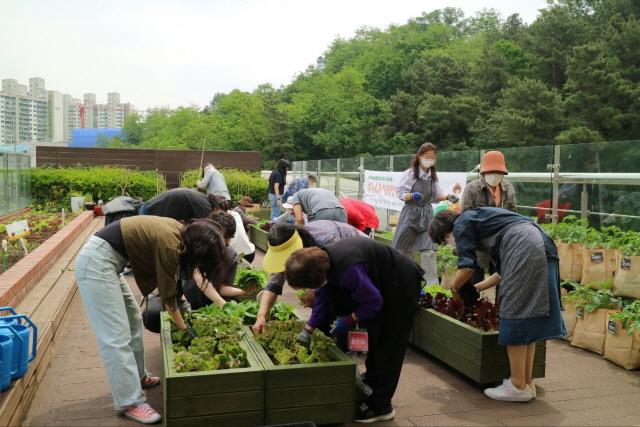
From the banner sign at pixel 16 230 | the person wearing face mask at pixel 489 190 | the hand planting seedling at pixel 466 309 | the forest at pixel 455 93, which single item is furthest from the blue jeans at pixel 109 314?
the forest at pixel 455 93

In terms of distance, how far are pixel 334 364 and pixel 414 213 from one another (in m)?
3.30

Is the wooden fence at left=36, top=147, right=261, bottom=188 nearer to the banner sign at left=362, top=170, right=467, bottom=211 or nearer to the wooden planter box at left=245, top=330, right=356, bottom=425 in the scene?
the banner sign at left=362, top=170, right=467, bottom=211

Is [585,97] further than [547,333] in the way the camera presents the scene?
Yes

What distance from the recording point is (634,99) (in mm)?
25156

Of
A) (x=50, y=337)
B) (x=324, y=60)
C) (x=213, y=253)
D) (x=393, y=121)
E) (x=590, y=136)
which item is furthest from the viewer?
(x=324, y=60)

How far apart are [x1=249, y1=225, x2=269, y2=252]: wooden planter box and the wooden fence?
1133cm

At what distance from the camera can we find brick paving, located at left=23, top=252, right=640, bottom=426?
3.74 meters

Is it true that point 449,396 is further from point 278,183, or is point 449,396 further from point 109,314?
point 278,183

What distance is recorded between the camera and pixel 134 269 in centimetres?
363

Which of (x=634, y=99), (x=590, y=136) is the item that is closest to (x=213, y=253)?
(x=590, y=136)

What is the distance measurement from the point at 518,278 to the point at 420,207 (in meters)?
2.70

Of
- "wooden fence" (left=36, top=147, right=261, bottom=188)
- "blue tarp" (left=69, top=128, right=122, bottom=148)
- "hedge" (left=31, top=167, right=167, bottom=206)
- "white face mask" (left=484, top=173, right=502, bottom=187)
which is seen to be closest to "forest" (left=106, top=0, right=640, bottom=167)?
"blue tarp" (left=69, top=128, right=122, bottom=148)

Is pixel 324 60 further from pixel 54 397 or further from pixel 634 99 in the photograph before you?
pixel 54 397

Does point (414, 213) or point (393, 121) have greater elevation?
point (393, 121)
